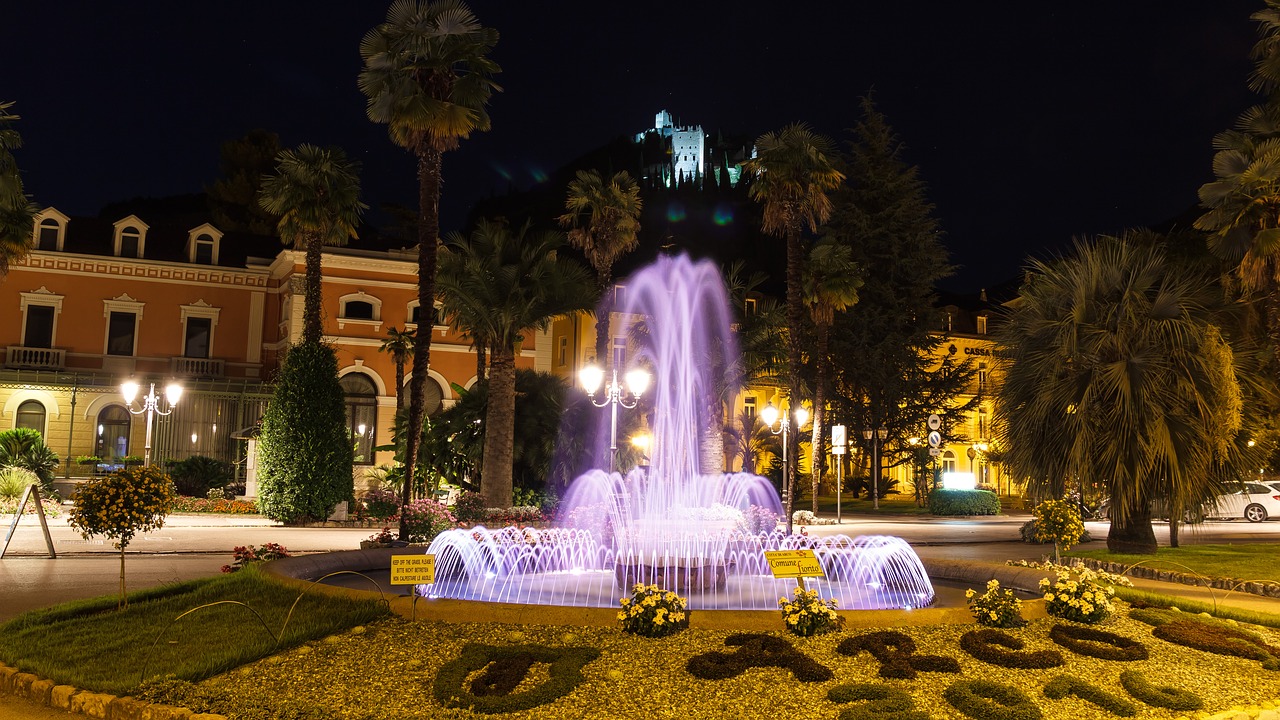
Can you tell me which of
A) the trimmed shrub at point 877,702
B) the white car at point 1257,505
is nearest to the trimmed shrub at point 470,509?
the trimmed shrub at point 877,702

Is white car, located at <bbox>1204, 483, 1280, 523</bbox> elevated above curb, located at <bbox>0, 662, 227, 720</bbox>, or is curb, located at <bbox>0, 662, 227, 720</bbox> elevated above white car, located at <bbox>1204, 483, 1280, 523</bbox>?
white car, located at <bbox>1204, 483, 1280, 523</bbox>

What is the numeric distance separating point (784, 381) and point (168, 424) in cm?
2654

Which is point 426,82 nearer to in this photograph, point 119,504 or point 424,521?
point 424,521

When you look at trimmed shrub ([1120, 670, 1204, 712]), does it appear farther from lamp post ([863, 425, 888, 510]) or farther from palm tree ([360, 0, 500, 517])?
lamp post ([863, 425, 888, 510])

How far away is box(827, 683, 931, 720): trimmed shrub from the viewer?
6.83m

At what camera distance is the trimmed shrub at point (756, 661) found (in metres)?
7.54

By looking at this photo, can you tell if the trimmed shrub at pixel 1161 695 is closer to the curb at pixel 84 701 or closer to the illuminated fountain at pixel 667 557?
the illuminated fountain at pixel 667 557

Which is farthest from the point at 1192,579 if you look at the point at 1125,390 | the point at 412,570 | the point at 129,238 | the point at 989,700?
the point at 129,238

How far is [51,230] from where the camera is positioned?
149 ft

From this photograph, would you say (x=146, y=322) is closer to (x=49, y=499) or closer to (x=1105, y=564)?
(x=49, y=499)

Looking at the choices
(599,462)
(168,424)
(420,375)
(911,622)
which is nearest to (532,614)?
(911,622)

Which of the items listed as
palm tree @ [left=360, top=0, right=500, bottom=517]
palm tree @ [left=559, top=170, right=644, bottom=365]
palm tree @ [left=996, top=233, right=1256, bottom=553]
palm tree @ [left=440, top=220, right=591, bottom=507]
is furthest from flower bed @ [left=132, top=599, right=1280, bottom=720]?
palm tree @ [left=559, top=170, right=644, bottom=365]

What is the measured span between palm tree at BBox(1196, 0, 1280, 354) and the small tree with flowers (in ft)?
70.2

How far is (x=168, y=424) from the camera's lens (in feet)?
127
